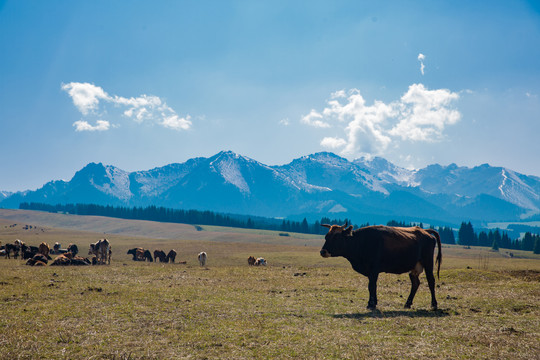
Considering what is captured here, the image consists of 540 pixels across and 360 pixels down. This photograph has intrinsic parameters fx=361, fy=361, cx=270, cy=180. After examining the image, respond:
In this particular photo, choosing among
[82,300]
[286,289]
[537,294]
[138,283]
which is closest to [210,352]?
[82,300]

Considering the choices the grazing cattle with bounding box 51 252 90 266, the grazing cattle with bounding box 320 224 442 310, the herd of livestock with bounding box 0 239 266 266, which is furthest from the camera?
the herd of livestock with bounding box 0 239 266 266

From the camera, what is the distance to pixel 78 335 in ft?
37.3

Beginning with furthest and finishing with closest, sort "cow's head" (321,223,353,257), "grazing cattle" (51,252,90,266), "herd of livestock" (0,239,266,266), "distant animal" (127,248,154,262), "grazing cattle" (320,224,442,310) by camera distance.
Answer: "distant animal" (127,248,154,262) → "herd of livestock" (0,239,266,266) → "grazing cattle" (51,252,90,266) → "cow's head" (321,223,353,257) → "grazing cattle" (320,224,442,310)

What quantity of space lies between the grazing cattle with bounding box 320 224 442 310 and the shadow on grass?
647 mm

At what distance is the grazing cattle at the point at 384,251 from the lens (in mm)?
16297

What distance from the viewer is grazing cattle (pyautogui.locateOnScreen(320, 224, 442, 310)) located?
16.3 m

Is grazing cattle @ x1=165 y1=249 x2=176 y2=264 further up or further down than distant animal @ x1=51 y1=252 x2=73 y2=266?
further down

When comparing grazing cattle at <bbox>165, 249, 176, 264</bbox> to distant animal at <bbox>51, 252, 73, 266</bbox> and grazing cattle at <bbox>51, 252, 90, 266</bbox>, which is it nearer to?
grazing cattle at <bbox>51, 252, 90, 266</bbox>

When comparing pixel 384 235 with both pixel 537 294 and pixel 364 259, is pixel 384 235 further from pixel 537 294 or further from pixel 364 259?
pixel 537 294

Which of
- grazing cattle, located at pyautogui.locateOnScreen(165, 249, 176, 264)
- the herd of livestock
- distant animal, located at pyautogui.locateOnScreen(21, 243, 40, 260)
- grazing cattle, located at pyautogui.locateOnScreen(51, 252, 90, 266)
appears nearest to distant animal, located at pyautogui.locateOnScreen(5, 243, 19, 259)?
the herd of livestock

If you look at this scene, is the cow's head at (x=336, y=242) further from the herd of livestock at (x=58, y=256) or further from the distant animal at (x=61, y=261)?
the distant animal at (x=61, y=261)

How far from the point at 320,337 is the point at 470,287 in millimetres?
16065

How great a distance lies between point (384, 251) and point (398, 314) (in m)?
2.73

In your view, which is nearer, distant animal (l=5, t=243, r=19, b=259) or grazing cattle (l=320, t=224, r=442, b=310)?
grazing cattle (l=320, t=224, r=442, b=310)
